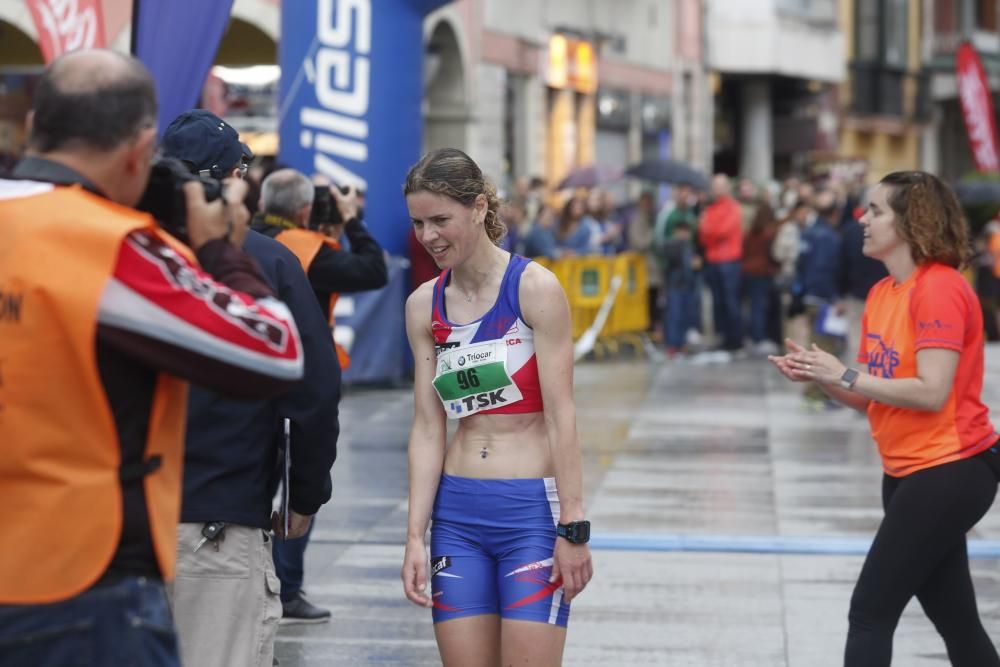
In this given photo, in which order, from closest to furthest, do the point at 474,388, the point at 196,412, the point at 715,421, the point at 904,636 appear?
the point at 196,412, the point at 474,388, the point at 904,636, the point at 715,421

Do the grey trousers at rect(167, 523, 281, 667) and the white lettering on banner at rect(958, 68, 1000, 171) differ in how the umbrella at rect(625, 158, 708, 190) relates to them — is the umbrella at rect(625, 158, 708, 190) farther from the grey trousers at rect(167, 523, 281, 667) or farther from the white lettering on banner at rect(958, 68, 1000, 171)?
the grey trousers at rect(167, 523, 281, 667)

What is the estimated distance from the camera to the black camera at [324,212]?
276 inches

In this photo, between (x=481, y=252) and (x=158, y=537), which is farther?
(x=481, y=252)

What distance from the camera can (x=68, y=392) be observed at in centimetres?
276

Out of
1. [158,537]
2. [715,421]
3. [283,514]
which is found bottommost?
[715,421]

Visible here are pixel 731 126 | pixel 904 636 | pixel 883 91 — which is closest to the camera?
pixel 904 636

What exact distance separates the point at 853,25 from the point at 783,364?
43866 mm

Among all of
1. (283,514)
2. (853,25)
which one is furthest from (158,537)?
(853,25)

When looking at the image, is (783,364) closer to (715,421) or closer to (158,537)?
(158,537)

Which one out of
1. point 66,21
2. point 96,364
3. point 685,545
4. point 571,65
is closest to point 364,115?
point 66,21

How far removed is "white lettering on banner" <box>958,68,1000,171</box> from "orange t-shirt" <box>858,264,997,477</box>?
23089mm

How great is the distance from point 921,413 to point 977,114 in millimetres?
23551

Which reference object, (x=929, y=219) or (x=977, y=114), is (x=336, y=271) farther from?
(x=977, y=114)

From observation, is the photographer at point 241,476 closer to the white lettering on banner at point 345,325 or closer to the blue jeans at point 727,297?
the white lettering on banner at point 345,325
